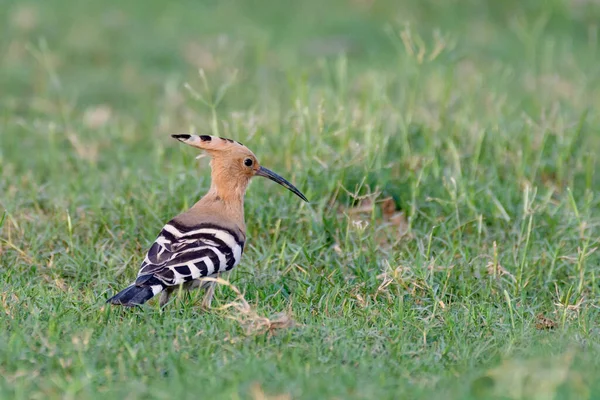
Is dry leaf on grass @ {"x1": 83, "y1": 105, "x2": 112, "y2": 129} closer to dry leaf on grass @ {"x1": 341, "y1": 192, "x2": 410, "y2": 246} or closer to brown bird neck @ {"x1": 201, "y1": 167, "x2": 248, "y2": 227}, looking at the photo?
dry leaf on grass @ {"x1": 341, "y1": 192, "x2": 410, "y2": 246}

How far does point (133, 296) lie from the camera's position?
3.80 metres

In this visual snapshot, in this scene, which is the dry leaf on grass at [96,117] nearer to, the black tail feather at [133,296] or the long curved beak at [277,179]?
the long curved beak at [277,179]

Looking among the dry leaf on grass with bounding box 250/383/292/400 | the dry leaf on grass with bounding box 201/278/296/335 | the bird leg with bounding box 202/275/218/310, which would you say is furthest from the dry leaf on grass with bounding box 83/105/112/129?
the dry leaf on grass with bounding box 250/383/292/400

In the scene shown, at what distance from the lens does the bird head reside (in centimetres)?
449

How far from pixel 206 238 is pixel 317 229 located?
0.83 meters

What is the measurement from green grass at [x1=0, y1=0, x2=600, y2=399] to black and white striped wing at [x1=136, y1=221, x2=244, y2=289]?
0.13m

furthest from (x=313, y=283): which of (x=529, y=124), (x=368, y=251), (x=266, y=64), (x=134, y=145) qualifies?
(x=266, y=64)

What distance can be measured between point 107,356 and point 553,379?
4.57 ft

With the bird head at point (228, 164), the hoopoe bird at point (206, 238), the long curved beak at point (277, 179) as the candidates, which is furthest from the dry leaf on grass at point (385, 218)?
the bird head at point (228, 164)

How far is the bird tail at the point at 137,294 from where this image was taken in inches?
148

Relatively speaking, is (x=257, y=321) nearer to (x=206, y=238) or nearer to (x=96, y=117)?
(x=206, y=238)

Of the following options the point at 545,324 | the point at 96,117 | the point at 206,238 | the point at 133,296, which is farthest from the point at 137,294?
the point at 96,117

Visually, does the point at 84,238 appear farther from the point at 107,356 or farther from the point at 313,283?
the point at 107,356

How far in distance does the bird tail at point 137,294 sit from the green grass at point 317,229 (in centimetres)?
7
